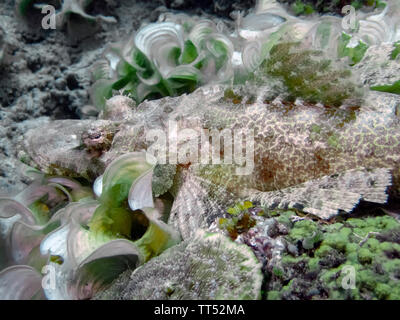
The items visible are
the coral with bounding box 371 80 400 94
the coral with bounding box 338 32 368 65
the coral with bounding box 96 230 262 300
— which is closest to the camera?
the coral with bounding box 96 230 262 300

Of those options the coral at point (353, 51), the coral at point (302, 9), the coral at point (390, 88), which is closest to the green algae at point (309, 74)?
the coral at point (390, 88)

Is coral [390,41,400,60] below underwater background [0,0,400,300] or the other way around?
the other way around

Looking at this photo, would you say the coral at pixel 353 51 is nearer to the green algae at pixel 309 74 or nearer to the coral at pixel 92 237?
the green algae at pixel 309 74

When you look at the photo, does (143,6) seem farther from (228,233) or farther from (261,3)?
(228,233)

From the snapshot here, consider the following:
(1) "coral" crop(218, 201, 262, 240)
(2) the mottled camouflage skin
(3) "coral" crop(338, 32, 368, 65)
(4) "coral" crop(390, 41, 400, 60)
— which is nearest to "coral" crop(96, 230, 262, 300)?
(1) "coral" crop(218, 201, 262, 240)

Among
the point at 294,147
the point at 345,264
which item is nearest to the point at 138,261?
the point at 345,264

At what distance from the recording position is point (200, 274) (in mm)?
1523

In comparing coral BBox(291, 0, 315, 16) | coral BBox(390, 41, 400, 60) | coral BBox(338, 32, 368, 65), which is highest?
coral BBox(291, 0, 315, 16)

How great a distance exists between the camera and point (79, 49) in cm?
529

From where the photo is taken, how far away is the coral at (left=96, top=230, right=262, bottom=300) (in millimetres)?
1395

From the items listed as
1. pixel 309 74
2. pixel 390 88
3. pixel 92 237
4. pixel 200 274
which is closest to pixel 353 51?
pixel 390 88

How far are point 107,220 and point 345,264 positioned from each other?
5.13 ft

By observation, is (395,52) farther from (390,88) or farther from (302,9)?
(302,9)

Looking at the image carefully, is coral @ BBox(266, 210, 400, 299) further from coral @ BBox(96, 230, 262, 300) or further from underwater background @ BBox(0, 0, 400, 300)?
coral @ BBox(96, 230, 262, 300)
